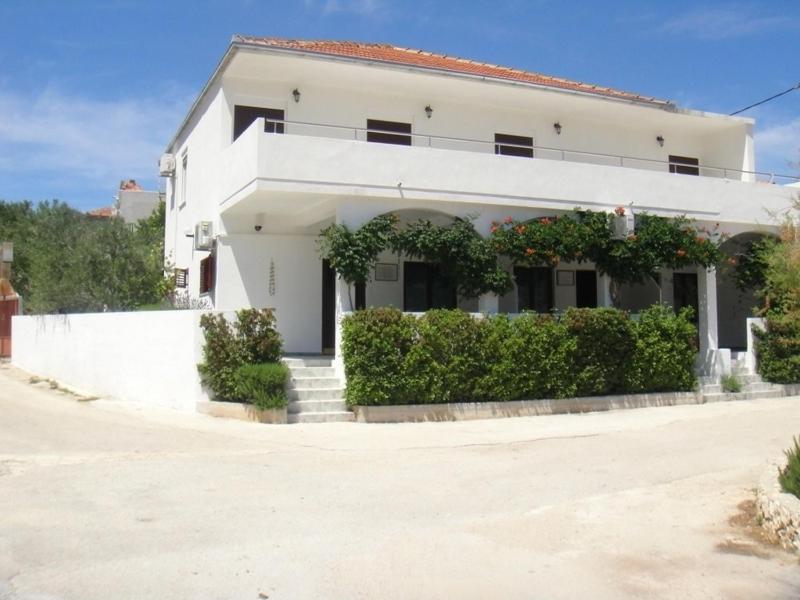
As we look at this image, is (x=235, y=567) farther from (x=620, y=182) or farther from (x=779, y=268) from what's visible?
(x=620, y=182)

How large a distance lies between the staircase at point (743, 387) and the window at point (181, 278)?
12448 millimetres

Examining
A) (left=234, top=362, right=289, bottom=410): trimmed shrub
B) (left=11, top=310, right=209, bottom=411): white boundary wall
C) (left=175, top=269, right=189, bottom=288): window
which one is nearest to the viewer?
(left=234, top=362, right=289, bottom=410): trimmed shrub

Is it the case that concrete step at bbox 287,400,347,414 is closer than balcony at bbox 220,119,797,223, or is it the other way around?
concrete step at bbox 287,400,347,414

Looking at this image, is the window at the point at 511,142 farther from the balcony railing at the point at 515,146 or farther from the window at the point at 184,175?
the window at the point at 184,175

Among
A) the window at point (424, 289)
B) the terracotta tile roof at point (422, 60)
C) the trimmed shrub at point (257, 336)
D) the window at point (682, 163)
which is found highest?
the terracotta tile roof at point (422, 60)

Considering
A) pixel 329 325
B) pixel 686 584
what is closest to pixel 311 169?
pixel 329 325

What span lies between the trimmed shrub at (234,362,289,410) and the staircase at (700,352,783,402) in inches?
358

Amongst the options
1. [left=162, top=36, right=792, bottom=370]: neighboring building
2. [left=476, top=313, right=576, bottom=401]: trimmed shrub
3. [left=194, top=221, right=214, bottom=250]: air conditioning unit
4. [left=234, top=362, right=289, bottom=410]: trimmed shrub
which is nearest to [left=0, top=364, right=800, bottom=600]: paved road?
[left=234, top=362, right=289, bottom=410]: trimmed shrub

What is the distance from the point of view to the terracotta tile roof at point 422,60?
15500mm

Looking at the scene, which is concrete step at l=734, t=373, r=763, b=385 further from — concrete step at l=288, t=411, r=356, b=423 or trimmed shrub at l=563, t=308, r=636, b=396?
concrete step at l=288, t=411, r=356, b=423

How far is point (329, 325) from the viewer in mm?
17078

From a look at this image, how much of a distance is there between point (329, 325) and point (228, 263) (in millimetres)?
2665

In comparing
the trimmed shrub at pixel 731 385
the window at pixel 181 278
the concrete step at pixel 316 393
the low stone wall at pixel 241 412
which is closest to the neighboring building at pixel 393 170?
the window at pixel 181 278

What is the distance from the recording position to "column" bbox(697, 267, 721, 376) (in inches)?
655
